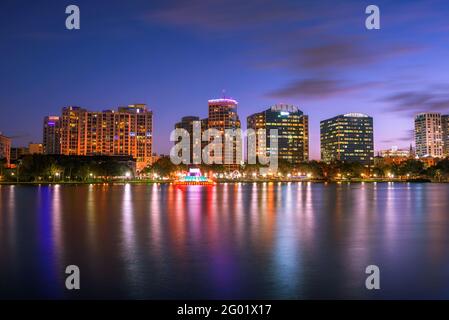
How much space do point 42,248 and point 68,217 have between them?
47.4 feet

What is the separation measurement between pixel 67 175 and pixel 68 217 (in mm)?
130757

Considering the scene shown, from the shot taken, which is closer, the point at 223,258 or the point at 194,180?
the point at 223,258

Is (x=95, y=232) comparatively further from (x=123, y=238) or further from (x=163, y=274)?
(x=163, y=274)

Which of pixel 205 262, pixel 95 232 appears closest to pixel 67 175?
pixel 95 232

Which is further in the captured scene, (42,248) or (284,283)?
(42,248)

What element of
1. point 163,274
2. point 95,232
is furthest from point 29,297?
point 95,232

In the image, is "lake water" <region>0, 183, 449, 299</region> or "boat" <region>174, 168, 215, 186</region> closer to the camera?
"lake water" <region>0, 183, 449, 299</region>

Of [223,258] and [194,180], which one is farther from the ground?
[223,258]

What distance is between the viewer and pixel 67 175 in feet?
520

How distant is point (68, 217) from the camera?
35375 mm

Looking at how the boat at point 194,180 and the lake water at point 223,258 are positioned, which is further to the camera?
the boat at point 194,180
